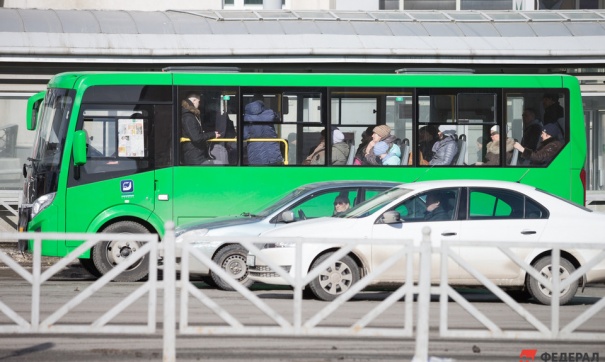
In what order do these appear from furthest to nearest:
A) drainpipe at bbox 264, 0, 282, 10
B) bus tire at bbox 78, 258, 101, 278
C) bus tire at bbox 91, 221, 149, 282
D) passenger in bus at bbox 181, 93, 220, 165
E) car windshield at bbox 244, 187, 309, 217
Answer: drainpipe at bbox 264, 0, 282, 10
passenger in bus at bbox 181, 93, 220, 165
bus tire at bbox 78, 258, 101, 278
bus tire at bbox 91, 221, 149, 282
car windshield at bbox 244, 187, 309, 217

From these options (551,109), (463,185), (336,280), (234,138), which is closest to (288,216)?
(336,280)

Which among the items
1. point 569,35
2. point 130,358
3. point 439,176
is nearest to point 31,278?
point 130,358

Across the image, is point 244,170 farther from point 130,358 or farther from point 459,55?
point 130,358

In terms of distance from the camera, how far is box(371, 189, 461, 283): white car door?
13.2 metres

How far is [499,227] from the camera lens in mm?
13438

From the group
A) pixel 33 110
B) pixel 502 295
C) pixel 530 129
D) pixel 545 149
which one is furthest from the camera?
pixel 33 110

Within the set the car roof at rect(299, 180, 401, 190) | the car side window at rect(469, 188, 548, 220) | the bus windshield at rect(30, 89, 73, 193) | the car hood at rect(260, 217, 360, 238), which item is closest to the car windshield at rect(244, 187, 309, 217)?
the car roof at rect(299, 180, 401, 190)

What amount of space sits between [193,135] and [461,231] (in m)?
5.13

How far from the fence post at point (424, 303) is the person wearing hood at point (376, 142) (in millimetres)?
8552

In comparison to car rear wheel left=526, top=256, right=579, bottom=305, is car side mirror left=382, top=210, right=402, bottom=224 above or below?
above

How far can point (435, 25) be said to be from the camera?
2098 cm

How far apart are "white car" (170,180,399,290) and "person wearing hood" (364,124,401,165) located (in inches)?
56.9

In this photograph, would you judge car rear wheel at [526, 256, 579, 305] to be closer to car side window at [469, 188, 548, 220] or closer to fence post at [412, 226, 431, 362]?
car side window at [469, 188, 548, 220]

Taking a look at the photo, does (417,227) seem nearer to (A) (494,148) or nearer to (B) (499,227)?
(B) (499,227)
